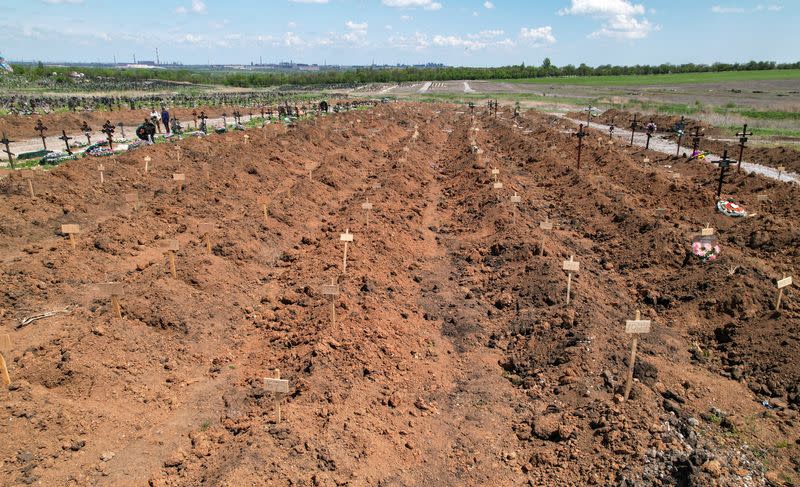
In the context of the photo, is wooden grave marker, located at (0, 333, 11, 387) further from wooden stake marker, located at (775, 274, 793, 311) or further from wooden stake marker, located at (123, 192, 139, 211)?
wooden stake marker, located at (775, 274, 793, 311)

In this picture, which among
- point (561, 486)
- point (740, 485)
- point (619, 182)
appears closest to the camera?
point (740, 485)

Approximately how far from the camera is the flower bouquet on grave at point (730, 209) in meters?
14.9

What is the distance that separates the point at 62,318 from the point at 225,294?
279 cm

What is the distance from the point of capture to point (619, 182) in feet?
64.3

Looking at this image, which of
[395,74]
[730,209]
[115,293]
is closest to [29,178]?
[115,293]

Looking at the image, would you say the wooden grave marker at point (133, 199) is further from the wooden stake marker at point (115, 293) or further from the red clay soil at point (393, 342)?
the wooden stake marker at point (115, 293)

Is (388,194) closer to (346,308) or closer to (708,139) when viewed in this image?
(346,308)

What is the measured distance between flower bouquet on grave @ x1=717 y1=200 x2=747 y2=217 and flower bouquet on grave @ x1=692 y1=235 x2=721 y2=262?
4411 mm

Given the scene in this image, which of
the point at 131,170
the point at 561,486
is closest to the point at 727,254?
the point at 561,486

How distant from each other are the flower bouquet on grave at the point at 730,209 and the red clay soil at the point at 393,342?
56cm

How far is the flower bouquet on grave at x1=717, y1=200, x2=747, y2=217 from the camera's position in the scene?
1488cm

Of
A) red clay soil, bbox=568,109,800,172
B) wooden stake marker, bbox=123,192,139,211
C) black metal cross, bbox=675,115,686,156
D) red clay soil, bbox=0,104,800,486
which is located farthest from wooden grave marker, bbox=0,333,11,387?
black metal cross, bbox=675,115,686,156

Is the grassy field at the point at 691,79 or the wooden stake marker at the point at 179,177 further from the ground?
the grassy field at the point at 691,79

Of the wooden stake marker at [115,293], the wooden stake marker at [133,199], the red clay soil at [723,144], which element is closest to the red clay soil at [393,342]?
the wooden stake marker at [115,293]
